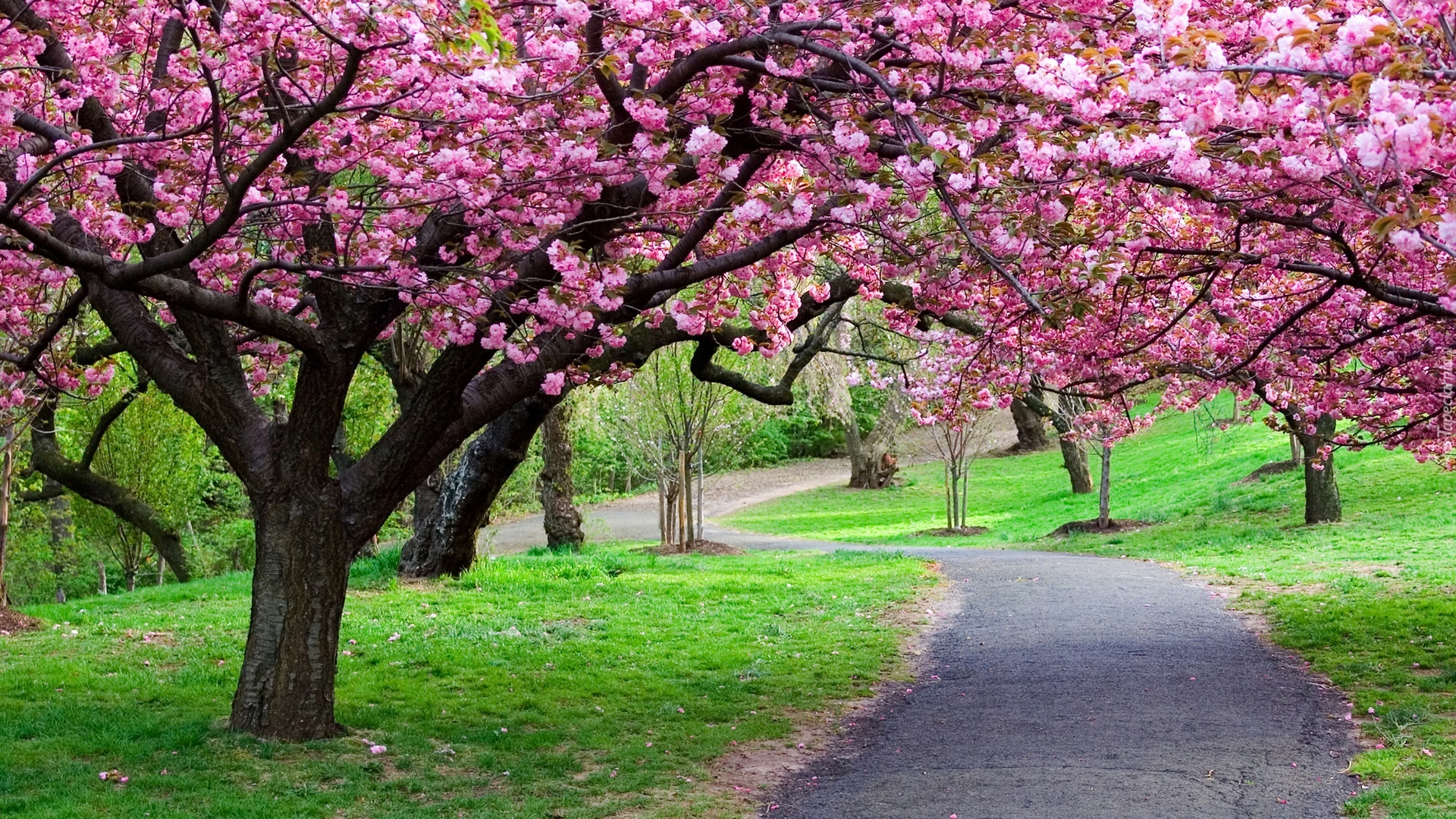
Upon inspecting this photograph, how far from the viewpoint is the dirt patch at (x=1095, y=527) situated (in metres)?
21.7

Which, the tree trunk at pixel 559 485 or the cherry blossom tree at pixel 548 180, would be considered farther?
the tree trunk at pixel 559 485

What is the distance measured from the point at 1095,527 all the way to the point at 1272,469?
4.84m

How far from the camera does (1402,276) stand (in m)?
8.40

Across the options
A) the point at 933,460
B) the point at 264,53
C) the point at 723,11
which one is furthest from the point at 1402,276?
the point at 933,460

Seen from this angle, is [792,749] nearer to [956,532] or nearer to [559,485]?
[559,485]

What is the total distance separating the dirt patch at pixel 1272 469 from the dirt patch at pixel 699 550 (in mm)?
11293

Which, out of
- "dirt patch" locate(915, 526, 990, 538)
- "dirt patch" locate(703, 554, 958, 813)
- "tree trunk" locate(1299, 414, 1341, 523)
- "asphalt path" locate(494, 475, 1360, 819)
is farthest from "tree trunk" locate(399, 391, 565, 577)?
"dirt patch" locate(915, 526, 990, 538)

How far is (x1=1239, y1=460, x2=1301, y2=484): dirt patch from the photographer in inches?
923

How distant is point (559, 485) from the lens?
1714 centimetres

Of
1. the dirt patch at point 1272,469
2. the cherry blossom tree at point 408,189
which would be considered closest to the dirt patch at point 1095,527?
the dirt patch at point 1272,469

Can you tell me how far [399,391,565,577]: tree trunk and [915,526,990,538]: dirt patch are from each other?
1329cm

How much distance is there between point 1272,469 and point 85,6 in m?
23.1

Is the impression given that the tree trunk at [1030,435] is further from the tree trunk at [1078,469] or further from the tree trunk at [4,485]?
the tree trunk at [4,485]

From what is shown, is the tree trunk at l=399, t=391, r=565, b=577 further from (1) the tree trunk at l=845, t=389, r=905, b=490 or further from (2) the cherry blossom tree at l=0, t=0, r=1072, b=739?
(1) the tree trunk at l=845, t=389, r=905, b=490
